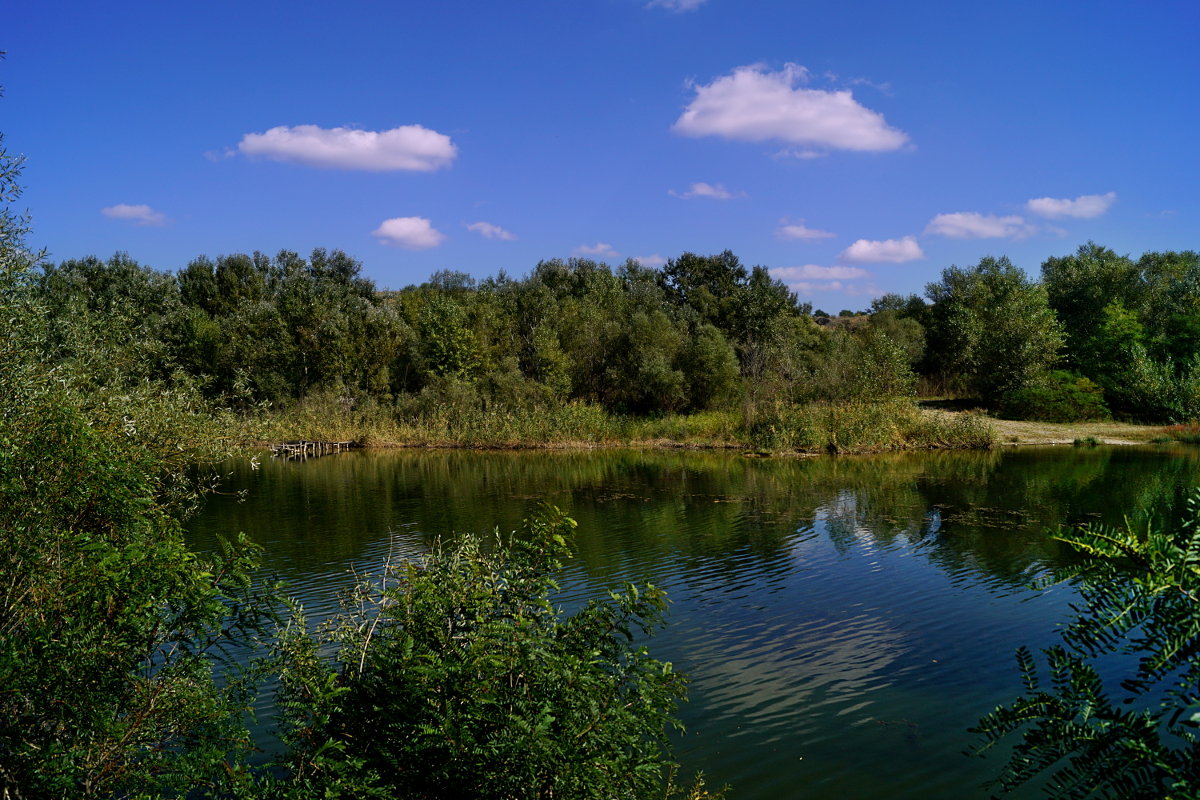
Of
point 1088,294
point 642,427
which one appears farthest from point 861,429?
point 1088,294

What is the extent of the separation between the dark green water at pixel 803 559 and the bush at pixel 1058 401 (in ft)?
26.9

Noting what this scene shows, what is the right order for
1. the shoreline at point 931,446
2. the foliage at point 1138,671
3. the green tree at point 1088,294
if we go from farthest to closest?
the green tree at point 1088,294 → the shoreline at point 931,446 → the foliage at point 1138,671

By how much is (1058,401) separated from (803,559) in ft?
102

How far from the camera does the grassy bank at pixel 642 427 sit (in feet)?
112

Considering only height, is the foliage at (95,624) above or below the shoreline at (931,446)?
above

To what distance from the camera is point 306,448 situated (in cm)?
3756

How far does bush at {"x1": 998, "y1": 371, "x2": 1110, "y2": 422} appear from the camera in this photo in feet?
133

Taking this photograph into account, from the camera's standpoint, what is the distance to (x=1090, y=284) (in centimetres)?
4862

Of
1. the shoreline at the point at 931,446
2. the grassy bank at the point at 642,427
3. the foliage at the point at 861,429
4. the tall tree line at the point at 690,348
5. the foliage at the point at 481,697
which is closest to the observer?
the foliage at the point at 481,697

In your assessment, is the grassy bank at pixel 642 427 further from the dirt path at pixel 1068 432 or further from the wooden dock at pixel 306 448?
the dirt path at pixel 1068 432

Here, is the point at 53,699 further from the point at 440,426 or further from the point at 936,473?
the point at 440,426

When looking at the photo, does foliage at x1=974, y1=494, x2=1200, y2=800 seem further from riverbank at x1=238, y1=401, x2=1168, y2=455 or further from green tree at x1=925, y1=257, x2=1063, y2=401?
green tree at x1=925, y1=257, x2=1063, y2=401

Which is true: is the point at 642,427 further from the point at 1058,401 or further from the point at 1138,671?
the point at 1138,671

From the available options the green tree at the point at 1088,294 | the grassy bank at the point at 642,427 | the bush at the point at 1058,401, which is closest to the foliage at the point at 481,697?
the grassy bank at the point at 642,427
